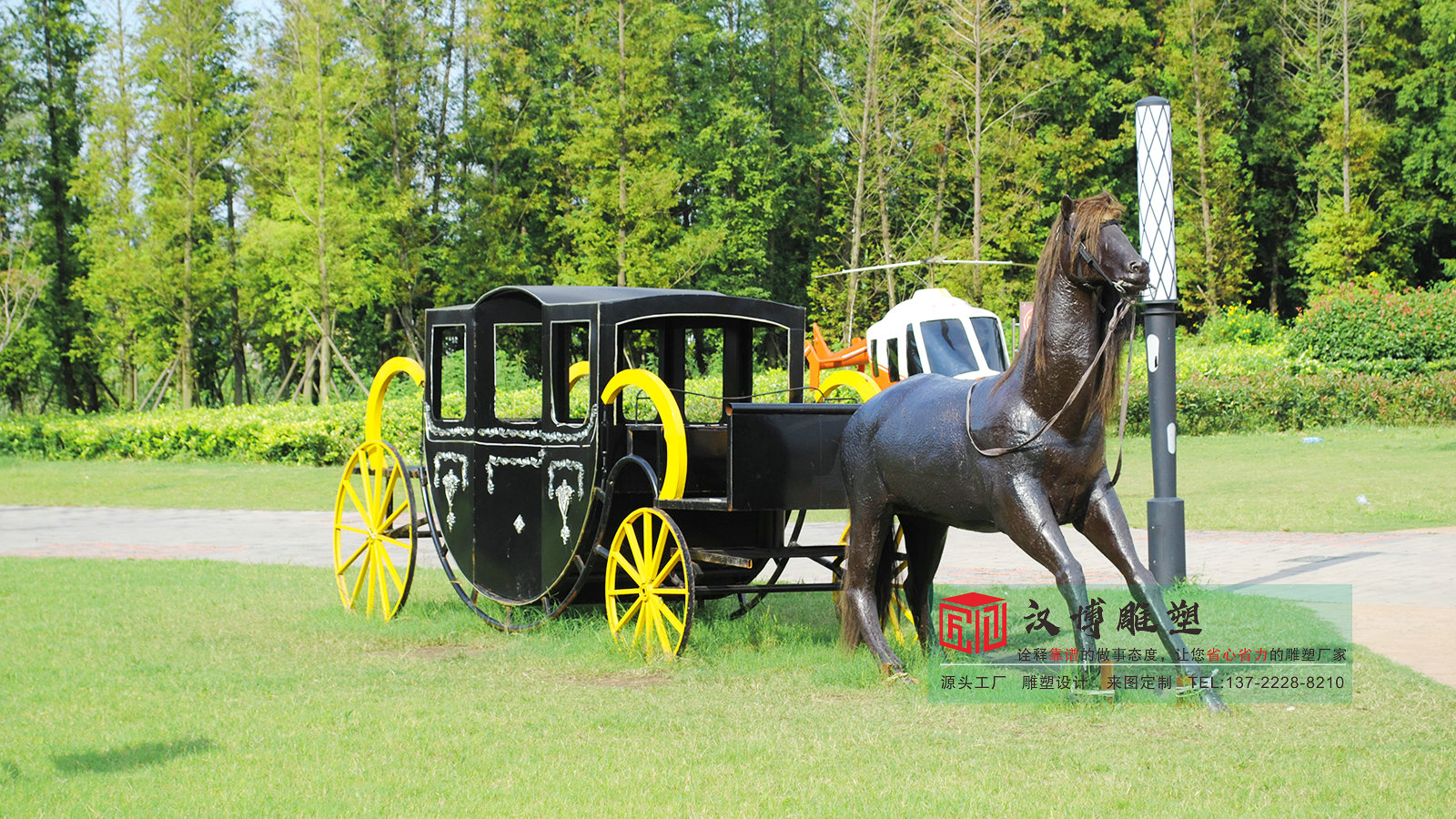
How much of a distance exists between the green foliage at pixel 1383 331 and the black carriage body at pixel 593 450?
75.4ft

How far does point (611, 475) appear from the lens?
771 centimetres

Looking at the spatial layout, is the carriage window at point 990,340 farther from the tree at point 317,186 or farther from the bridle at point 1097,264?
the tree at point 317,186

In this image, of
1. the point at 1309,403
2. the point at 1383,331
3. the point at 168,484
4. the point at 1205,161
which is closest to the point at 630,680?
the point at 168,484

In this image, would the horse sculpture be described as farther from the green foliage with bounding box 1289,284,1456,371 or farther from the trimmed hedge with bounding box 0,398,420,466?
the green foliage with bounding box 1289,284,1456,371

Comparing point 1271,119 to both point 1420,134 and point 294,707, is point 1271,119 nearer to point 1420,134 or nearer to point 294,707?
point 1420,134

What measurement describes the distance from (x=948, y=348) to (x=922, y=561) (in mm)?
9503

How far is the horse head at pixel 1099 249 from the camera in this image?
5602 millimetres

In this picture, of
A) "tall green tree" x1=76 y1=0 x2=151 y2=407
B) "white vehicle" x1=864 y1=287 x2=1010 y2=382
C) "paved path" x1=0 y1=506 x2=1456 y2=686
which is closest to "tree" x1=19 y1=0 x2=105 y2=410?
"tall green tree" x1=76 y1=0 x2=151 y2=407

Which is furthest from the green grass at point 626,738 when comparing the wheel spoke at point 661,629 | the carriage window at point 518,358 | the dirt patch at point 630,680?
the carriage window at point 518,358

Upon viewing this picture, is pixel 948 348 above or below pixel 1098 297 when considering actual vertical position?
above

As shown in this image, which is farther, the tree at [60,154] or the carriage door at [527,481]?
the tree at [60,154]

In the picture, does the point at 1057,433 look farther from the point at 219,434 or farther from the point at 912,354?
the point at 219,434

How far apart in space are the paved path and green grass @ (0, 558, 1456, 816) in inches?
62.9

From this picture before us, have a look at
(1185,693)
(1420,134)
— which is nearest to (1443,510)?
(1185,693)
